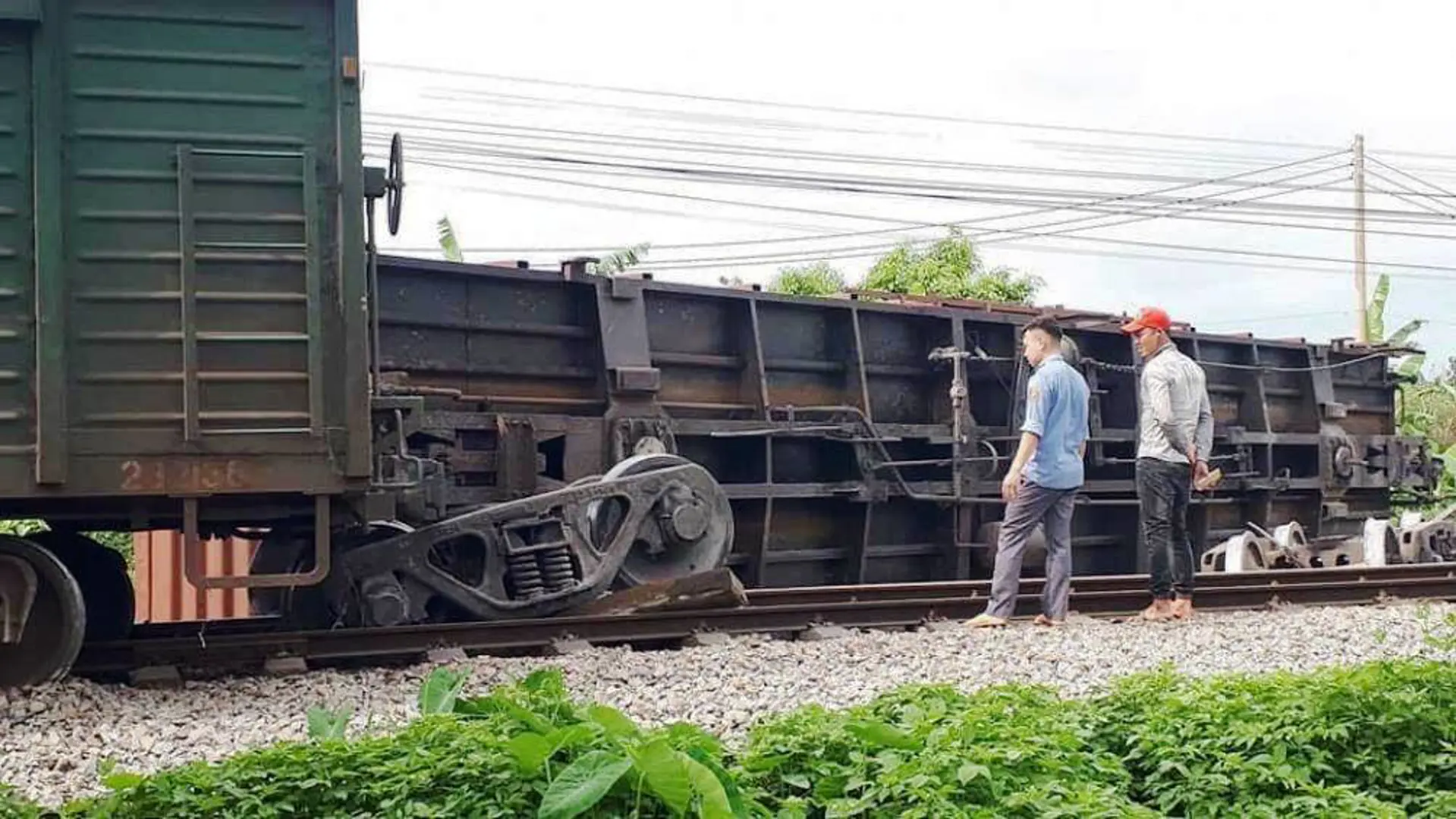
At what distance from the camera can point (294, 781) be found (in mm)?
3732

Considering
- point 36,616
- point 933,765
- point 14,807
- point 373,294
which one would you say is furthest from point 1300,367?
point 14,807

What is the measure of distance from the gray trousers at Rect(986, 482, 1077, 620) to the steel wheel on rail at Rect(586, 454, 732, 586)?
1.59 m

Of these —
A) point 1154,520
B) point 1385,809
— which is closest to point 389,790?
point 1385,809

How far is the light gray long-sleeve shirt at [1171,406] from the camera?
9.37 meters

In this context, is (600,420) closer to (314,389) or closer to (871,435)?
(871,435)

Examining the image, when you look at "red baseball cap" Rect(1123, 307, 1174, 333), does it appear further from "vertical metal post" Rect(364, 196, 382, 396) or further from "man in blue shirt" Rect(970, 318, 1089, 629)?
"vertical metal post" Rect(364, 196, 382, 396)

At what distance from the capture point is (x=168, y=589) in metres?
12.0

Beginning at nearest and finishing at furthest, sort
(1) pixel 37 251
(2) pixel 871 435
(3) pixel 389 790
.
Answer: (3) pixel 389 790 < (1) pixel 37 251 < (2) pixel 871 435

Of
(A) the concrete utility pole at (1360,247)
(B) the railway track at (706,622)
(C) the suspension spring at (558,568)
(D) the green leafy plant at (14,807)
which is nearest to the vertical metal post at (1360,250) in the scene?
(A) the concrete utility pole at (1360,247)

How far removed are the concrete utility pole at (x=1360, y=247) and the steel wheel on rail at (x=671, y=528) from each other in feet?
75.0

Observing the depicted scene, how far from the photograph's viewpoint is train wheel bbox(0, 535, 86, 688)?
6.46m

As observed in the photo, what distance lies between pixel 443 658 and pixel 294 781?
354 centimetres

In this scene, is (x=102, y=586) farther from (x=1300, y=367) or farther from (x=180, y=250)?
(x=1300, y=367)

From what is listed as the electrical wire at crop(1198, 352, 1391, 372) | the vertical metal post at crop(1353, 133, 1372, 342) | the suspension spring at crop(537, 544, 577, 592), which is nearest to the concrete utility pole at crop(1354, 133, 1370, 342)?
the vertical metal post at crop(1353, 133, 1372, 342)
